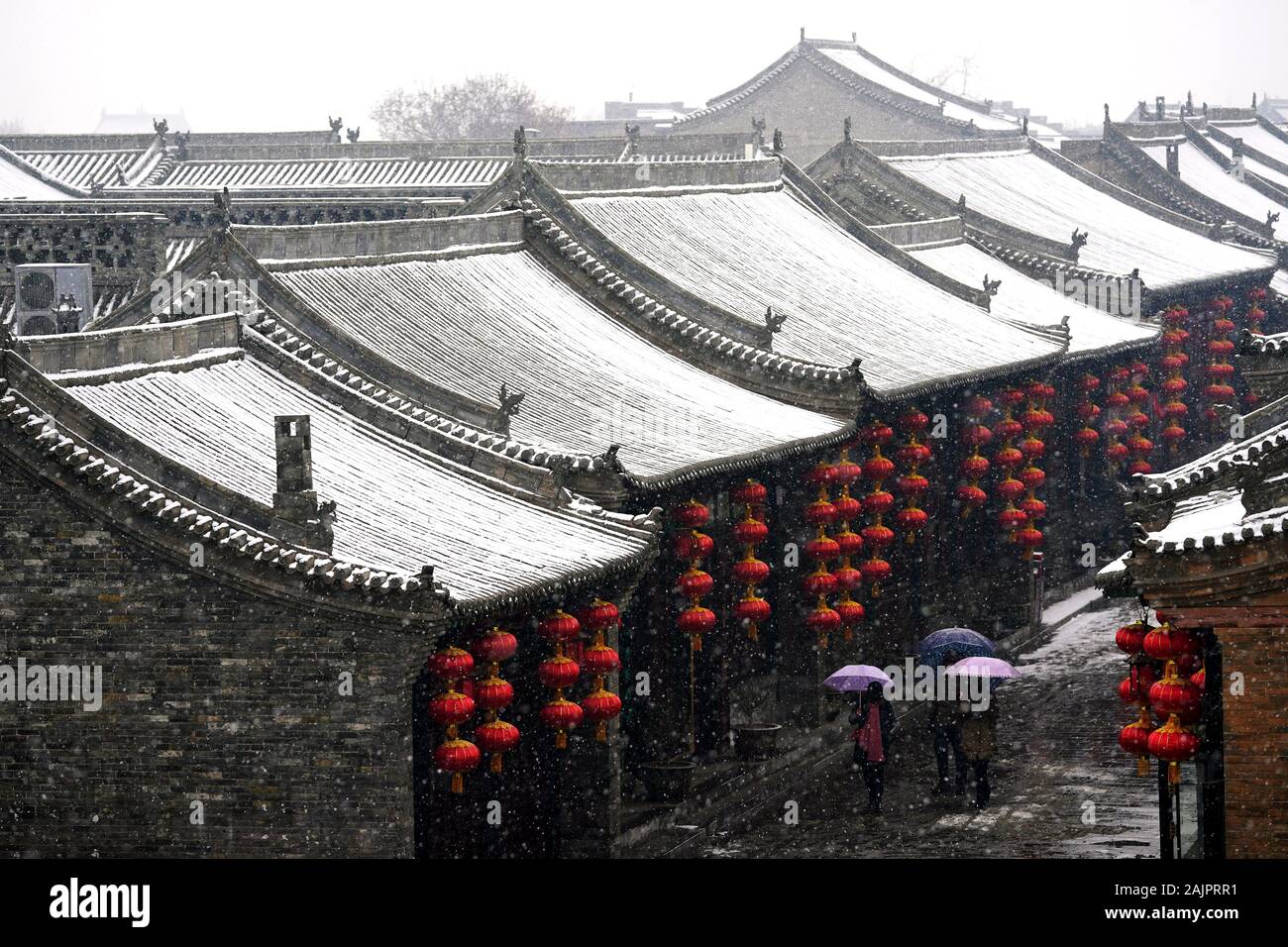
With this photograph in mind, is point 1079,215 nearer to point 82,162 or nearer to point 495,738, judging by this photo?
point 82,162

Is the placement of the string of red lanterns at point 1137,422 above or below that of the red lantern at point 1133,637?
above

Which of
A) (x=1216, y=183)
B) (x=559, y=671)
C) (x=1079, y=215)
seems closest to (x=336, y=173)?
(x=1079, y=215)

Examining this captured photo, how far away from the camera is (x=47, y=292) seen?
3191cm

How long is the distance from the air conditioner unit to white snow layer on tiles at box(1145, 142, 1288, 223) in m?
33.3

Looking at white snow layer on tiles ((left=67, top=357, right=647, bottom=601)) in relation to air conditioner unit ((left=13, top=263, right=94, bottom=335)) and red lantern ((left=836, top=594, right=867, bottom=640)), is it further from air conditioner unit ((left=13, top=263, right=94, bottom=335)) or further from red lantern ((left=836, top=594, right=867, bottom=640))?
air conditioner unit ((left=13, top=263, right=94, bottom=335))

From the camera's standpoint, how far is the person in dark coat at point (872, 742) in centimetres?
2459

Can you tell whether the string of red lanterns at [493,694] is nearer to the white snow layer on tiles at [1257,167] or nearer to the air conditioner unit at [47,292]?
the air conditioner unit at [47,292]

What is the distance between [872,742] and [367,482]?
6.50m

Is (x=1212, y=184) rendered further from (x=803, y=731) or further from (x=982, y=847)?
(x=982, y=847)

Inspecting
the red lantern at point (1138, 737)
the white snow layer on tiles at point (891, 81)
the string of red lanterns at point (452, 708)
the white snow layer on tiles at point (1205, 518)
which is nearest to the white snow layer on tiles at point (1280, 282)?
the white snow layer on tiles at point (891, 81)

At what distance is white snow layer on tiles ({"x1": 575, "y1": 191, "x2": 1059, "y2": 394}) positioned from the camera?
32188 mm

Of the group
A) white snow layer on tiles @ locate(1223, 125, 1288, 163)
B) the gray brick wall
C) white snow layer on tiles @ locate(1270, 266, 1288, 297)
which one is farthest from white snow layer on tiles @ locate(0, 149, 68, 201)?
white snow layer on tiles @ locate(1223, 125, 1288, 163)

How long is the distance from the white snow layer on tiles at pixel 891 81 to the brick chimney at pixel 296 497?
52803mm
